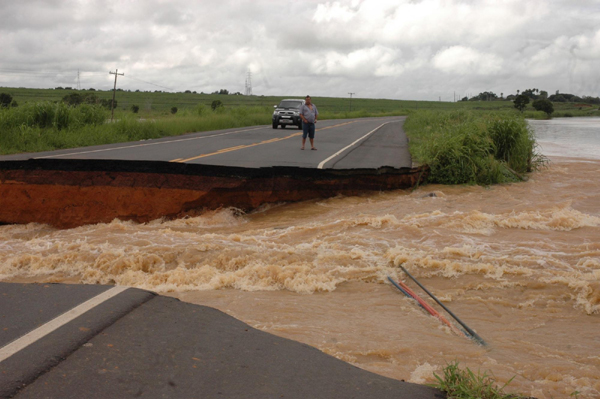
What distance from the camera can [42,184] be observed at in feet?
34.3

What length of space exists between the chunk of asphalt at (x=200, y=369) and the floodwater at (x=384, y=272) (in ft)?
1.45

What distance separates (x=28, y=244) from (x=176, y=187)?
312 cm

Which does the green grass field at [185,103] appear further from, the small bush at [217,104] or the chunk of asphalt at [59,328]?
the chunk of asphalt at [59,328]

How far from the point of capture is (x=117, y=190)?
10445 mm

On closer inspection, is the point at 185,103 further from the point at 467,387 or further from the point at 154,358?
the point at 467,387

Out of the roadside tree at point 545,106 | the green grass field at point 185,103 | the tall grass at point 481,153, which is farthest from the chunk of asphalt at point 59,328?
the roadside tree at point 545,106

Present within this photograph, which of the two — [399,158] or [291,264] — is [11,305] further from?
[399,158]

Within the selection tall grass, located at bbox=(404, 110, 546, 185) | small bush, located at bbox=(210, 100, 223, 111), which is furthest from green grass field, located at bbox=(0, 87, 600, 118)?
tall grass, located at bbox=(404, 110, 546, 185)

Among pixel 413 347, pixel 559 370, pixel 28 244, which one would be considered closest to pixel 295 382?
pixel 413 347

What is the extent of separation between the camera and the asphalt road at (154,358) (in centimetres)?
310

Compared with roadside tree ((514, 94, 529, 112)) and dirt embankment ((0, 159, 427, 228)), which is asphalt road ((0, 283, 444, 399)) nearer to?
dirt embankment ((0, 159, 427, 228))

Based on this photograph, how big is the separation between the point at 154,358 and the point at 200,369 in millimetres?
345

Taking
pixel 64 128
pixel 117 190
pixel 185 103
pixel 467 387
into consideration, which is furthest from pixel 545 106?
pixel 467 387

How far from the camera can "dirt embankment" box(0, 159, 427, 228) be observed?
407 inches
